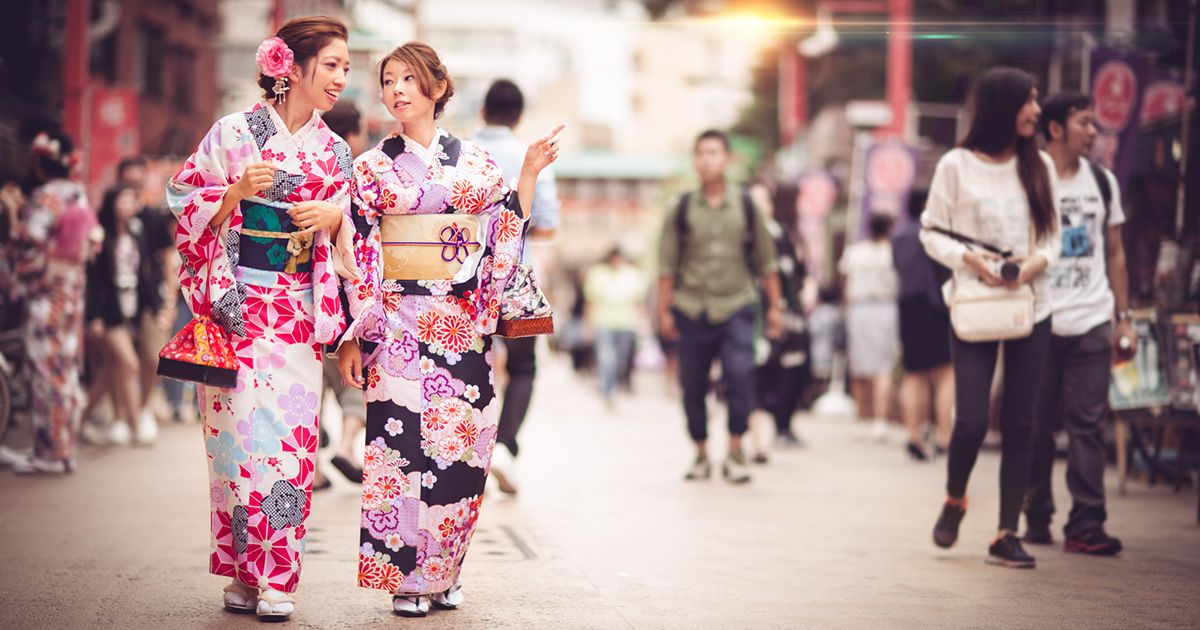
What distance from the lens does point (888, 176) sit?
62.0 feet

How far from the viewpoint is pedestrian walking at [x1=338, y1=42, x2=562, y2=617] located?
5.15m

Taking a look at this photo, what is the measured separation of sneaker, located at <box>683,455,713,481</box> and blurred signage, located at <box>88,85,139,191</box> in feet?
35.8

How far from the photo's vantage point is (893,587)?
5996 millimetres

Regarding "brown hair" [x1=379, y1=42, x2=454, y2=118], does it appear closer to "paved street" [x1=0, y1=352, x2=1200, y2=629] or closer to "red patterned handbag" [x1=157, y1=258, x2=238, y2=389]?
"red patterned handbag" [x1=157, y1=258, x2=238, y2=389]

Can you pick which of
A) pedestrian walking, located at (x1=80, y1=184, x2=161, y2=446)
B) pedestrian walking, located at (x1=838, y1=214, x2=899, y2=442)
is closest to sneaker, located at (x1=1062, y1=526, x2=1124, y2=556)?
pedestrian walking, located at (x1=838, y1=214, x2=899, y2=442)

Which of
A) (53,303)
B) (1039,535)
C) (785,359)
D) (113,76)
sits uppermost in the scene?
(113,76)

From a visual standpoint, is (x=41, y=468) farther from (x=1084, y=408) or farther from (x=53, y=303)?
(x=1084, y=408)

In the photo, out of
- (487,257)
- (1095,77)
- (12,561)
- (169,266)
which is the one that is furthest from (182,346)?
(169,266)

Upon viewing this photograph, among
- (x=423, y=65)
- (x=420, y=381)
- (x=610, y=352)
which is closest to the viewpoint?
(x=420, y=381)

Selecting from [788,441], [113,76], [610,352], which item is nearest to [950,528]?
[788,441]

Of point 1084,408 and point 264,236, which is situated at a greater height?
point 264,236

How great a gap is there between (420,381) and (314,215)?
662mm

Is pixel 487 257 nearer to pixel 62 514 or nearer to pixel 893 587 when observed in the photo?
pixel 893 587

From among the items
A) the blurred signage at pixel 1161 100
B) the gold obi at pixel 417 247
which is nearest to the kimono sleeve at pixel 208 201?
the gold obi at pixel 417 247
